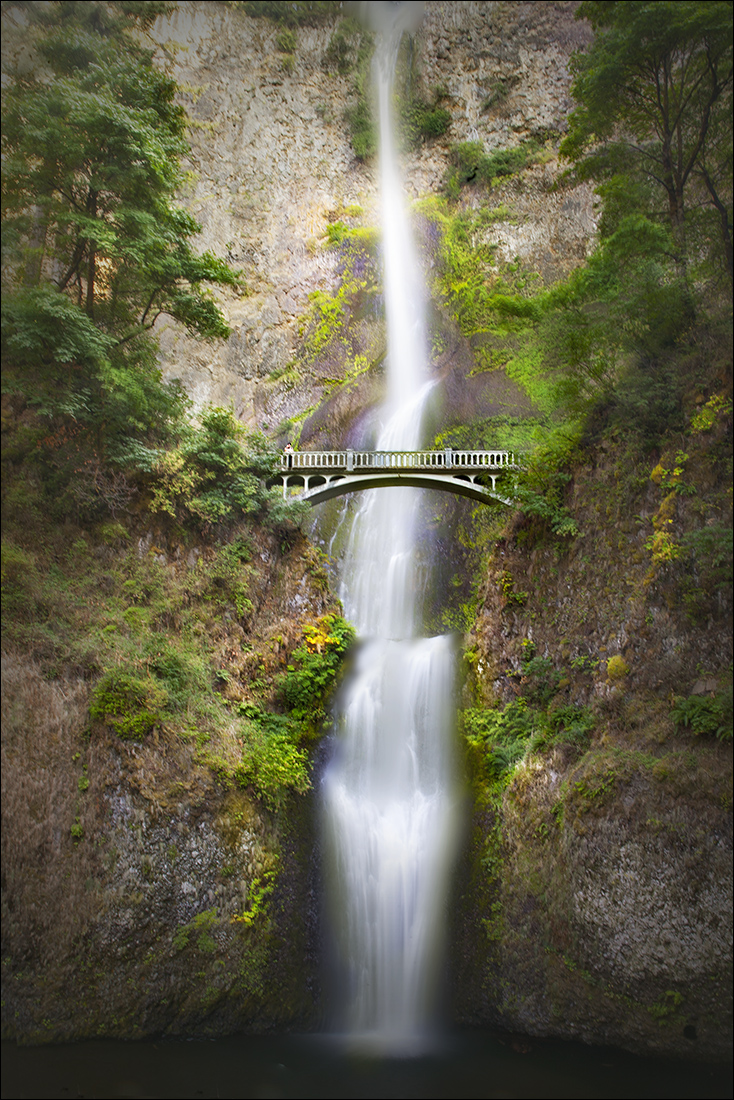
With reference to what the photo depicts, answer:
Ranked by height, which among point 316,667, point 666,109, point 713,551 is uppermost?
point 666,109

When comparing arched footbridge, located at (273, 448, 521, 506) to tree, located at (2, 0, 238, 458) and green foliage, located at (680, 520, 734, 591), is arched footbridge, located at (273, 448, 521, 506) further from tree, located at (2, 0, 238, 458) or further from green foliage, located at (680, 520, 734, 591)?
green foliage, located at (680, 520, 734, 591)

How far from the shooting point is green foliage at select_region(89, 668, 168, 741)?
429 inches

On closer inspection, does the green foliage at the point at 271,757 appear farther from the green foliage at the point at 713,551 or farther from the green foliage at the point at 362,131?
the green foliage at the point at 362,131

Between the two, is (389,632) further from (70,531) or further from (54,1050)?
(54,1050)

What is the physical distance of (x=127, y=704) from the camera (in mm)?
11164

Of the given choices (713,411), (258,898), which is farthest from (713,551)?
(258,898)

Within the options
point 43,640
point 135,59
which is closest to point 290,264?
point 135,59

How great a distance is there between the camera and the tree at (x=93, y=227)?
1234cm

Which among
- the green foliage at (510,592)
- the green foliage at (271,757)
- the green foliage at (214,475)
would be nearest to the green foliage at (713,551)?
the green foliage at (510,592)

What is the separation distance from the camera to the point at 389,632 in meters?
19.1

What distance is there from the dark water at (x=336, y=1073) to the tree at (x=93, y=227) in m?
10.5

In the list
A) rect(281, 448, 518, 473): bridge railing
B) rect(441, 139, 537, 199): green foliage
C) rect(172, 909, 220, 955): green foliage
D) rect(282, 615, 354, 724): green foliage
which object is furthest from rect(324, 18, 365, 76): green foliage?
rect(172, 909, 220, 955): green foliage

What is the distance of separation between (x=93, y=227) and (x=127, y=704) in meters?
9.36

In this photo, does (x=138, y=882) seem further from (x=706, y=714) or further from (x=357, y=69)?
(x=357, y=69)
